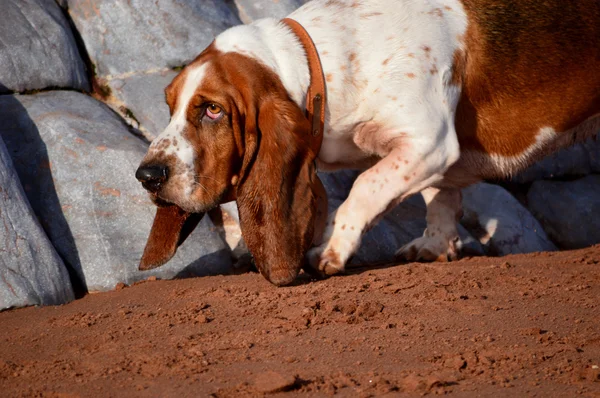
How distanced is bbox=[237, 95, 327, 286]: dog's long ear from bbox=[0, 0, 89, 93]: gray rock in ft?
8.09

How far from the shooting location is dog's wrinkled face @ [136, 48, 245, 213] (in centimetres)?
401

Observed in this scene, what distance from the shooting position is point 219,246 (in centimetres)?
552

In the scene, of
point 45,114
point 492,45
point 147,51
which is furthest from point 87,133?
point 492,45

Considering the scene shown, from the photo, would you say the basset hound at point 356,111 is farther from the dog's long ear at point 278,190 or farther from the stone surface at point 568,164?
the stone surface at point 568,164

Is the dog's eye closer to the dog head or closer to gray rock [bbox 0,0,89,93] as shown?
the dog head

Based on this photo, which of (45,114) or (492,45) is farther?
(45,114)

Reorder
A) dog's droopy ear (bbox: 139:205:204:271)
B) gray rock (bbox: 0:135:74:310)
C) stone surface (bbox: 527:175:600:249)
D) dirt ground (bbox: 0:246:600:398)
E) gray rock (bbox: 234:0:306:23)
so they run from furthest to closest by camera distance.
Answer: stone surface (bbox: 527:175:600:249), gray rock (bbox: 234:0:306:23), dog's droopy ear (bbox: 139:205:204:271), gray rock (bbox: 0:135:74:310), dirt ground (bbox: 0:246:600:398)

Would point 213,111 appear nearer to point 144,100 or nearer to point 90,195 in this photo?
point 90,195

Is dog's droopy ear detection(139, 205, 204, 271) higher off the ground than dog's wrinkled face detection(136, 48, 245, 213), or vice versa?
dog's wrinkled face detection(136, 48, 245, 213)

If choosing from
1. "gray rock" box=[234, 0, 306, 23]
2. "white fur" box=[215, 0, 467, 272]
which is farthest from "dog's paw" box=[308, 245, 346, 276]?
"gray rock" box=[234, 0, 306, 23]

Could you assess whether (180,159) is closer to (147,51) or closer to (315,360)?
(315,360)

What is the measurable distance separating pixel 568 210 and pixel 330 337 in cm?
485

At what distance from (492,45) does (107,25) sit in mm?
3120

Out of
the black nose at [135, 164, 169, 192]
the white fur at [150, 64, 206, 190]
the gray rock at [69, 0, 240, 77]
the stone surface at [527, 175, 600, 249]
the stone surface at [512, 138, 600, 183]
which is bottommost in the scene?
the stone surface at [527, 175, 600, 249]
